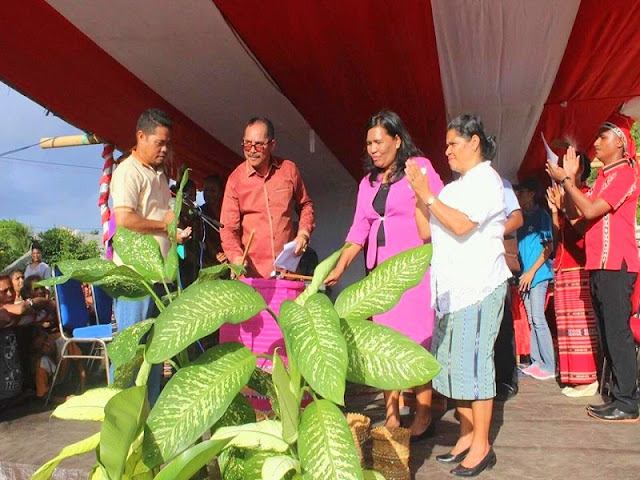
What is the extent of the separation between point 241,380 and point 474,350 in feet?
3.88

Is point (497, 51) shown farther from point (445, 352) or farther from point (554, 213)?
point (445, 352)

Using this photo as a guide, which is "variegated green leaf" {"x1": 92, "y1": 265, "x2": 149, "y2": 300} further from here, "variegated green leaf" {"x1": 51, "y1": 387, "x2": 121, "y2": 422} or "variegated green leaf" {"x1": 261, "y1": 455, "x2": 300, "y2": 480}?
"variegated green leaf" {"x1": 261, "y1": 455, "x2": 300, "y2": 480}

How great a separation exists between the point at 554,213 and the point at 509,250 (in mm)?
568

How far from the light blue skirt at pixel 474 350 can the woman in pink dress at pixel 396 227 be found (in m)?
0.29

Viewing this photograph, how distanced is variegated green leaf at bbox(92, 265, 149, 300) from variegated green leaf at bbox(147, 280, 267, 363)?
0.72ft

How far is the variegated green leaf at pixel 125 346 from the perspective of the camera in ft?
3.34

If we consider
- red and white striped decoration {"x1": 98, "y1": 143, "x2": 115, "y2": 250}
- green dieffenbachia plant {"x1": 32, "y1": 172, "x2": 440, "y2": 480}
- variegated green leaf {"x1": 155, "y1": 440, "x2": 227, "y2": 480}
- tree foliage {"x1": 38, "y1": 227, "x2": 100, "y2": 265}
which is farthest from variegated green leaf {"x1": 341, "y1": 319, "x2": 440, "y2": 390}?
tree foliage {"x1": 38, "y1": 227, "x2": 100, "y2": 265}

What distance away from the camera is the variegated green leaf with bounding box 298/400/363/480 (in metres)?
0.84

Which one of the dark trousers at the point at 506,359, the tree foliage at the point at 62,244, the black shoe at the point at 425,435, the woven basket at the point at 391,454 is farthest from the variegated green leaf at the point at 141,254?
the tree foliage at the point at 62,244

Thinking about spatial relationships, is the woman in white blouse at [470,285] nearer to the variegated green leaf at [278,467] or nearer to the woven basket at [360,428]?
the woven basket at [360,428]

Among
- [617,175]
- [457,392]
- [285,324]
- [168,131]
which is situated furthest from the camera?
[617,175]

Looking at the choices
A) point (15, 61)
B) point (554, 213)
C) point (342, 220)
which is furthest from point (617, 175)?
point (342, 220)

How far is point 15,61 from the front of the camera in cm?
273

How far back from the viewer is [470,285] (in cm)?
190
